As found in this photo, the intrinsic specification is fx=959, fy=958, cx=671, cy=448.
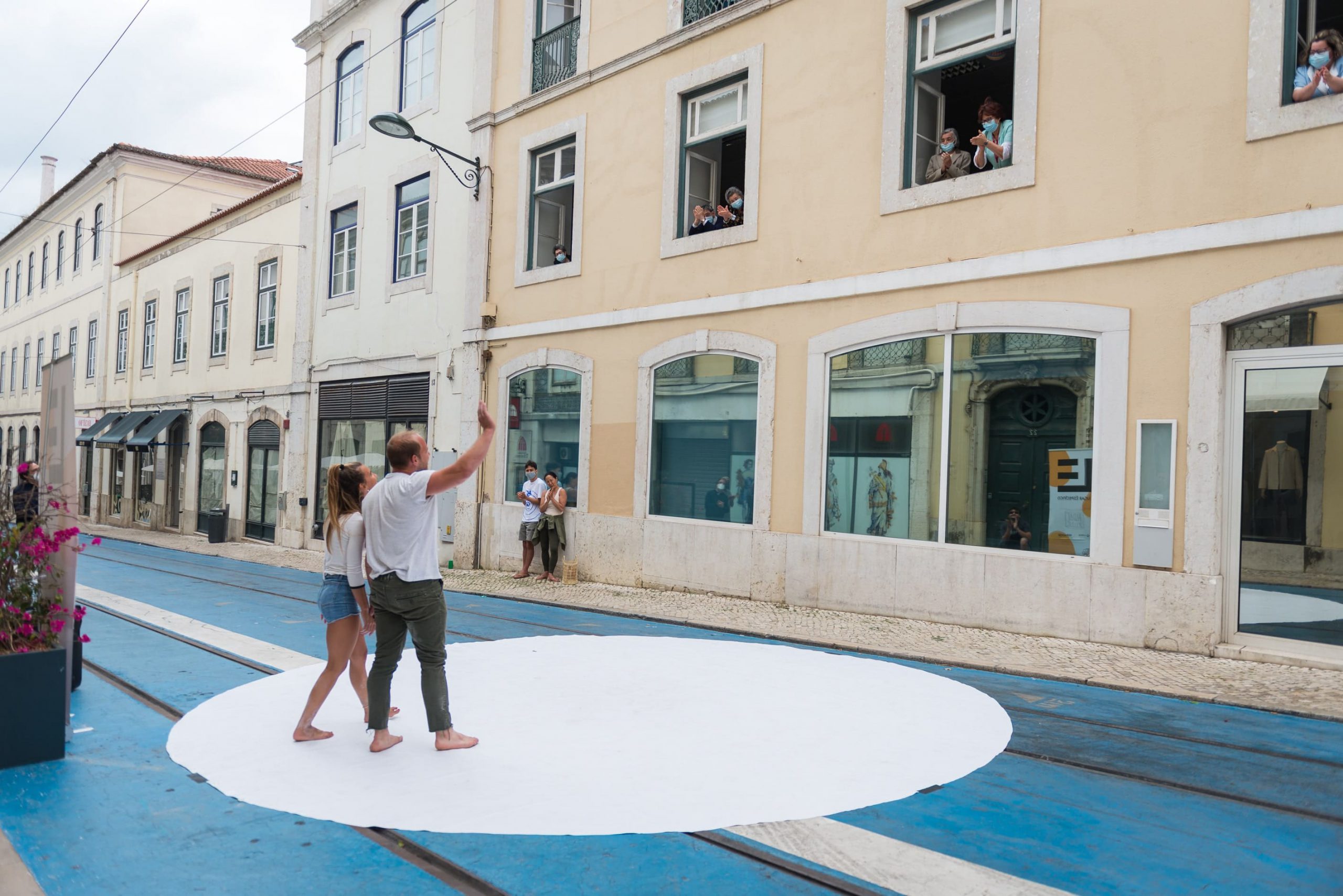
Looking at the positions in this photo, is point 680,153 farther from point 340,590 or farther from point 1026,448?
point 340,590

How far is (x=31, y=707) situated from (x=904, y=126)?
9.39 meters

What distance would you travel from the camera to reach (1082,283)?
8.95m

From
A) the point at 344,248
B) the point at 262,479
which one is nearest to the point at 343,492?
the point at 344,248

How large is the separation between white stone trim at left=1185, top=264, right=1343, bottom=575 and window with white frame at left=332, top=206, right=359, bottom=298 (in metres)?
16.0

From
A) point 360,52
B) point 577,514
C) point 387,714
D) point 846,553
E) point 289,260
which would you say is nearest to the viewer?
point 387,714

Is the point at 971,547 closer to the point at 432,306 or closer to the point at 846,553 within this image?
the point at 846,553

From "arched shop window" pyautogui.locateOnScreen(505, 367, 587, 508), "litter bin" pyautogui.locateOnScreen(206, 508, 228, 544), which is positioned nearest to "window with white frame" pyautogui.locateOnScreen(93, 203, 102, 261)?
"litter bin" pyautogui.locateOnScreen(206, 508, 228, 544)

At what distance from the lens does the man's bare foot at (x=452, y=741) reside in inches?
200

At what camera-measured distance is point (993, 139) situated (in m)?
9.95

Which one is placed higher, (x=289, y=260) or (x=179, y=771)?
(x=289, y=260)

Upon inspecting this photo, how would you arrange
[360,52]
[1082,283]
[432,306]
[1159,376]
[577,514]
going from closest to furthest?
[1159,376] < [1082,283] < [577,514] < [432,306] < [360,52]

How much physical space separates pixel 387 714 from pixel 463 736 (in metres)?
0.42

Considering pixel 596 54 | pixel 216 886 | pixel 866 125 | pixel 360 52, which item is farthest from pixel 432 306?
pixel 216 886

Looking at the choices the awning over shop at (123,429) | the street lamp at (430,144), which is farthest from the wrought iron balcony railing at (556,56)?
the awning over shop at (123,429)
